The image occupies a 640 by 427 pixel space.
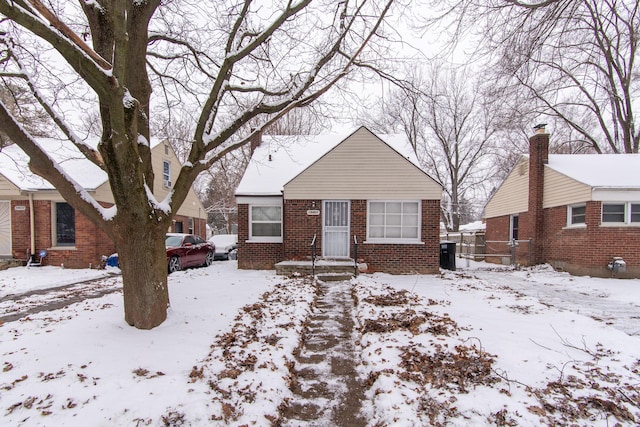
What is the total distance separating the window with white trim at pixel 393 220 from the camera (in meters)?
12.0

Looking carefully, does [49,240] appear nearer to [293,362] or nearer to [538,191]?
[293,362]

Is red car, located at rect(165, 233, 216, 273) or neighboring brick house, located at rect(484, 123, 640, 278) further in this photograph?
red car, located at rect(165, 233, 216, 273)

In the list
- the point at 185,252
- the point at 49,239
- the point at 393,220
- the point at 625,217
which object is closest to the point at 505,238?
the point at 625,217

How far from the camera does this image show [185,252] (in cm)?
1340

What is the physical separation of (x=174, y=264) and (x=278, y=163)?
5.78 meters

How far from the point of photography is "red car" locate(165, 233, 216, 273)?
42.0 ft

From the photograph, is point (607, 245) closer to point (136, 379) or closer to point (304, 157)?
point (304, 157)

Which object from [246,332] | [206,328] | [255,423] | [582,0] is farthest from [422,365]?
[582,0]

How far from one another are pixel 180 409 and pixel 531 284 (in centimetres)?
1116

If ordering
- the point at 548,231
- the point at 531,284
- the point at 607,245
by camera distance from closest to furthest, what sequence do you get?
the point at 531,284
the point at 607,245
the point at 548,231

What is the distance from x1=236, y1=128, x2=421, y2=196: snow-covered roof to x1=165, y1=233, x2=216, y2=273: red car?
3291mm

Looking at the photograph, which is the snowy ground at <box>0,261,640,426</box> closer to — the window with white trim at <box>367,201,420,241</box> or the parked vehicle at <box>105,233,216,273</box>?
the window with white trim at <box>367,201,420,241</box>

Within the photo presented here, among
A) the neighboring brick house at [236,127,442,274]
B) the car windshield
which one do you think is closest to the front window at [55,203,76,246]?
the car windshield

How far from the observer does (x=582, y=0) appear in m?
5.66
